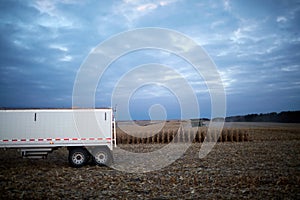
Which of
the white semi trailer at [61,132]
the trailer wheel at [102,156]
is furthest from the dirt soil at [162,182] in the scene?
the white semi trailer at [61,132]

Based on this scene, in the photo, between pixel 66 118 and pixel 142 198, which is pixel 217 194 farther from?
pixel 66 118

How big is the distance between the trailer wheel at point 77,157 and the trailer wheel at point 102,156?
0.56 m

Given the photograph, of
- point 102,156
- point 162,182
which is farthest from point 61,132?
point 162,182

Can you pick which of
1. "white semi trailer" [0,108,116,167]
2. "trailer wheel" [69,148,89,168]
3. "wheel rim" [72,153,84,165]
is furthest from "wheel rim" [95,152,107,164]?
"wheel rim" [72,153,84,165]

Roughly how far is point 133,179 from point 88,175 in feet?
7.47

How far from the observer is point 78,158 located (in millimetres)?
14352

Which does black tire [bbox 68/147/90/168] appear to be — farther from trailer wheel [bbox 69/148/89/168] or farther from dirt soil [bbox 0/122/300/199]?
dirt soil [bbox 0/122/300/199]

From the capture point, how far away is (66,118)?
46.1 ft

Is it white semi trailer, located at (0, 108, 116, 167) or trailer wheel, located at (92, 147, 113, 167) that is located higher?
white semi trailer, located at (0, 108, 116, 167)

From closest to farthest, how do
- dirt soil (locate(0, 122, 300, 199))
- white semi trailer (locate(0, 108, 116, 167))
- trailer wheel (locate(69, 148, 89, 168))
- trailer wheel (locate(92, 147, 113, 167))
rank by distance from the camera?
dirt soil (locate(0, 122, 300, 199)) < white semi trailer (locate(0, 108, 116, 167)) < trailer wheel (locate(69, 148, 89, 168)) < trailer wheel (locate(92, 147, 113, 167))

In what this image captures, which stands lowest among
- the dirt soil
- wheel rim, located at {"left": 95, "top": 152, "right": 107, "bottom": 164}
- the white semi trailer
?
the dirt soil

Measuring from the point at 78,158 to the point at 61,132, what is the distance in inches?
66.7

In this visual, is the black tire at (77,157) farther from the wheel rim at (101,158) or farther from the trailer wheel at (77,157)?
the wheel rim at (101,158)

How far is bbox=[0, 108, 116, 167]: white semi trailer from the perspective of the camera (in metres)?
13.7
